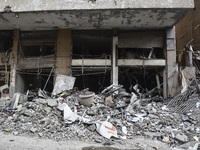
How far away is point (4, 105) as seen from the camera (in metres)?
6.89

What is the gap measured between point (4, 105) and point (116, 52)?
20.7 ft

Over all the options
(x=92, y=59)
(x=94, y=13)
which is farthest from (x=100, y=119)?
(x=94, y=13)

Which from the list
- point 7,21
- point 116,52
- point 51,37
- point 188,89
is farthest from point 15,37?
point 188,89

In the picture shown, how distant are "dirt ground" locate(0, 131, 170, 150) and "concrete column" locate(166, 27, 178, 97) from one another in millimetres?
4991

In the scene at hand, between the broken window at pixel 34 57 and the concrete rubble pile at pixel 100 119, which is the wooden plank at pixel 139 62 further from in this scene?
the broken window at pixel 34 57

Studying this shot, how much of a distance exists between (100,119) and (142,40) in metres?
5.65

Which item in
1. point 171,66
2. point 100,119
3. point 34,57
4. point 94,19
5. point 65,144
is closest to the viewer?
point 65,144

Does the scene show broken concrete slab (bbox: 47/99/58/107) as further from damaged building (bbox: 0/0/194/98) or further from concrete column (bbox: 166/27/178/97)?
concrete column (bbox: 166/27/178/97)

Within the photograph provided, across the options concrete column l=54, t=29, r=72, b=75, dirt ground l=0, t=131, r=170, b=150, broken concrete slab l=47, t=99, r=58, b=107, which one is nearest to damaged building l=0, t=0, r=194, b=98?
concrete column l=54, t=29, r=72, b=75

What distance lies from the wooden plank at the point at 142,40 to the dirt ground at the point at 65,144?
5.89 m

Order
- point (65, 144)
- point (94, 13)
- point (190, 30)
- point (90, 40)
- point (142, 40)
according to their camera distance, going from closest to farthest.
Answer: point (65, 144) → point (94, 13) → point (142, 40) → point (90, 40) → point (190, 30)

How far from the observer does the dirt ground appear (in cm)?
398

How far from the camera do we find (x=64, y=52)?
9.22 metres

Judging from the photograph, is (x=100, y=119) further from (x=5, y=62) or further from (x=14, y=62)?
(x=5, y=62)
